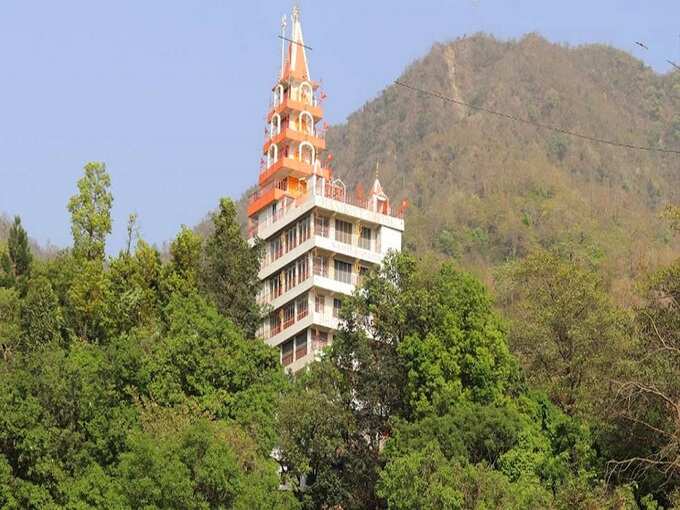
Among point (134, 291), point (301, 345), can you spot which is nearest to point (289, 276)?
point (301, 345)

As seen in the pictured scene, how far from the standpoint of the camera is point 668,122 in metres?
145

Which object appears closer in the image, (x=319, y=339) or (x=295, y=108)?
(x=319, y=339)

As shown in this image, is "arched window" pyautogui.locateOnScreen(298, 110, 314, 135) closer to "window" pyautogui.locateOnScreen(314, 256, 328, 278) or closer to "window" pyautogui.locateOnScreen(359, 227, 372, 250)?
"window" pyautogui.locateOnScreen(359, 227, 372, 250)

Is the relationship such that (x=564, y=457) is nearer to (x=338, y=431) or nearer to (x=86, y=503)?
(x=338, y=431)

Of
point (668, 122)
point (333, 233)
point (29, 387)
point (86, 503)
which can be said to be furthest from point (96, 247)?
point (668, 122)

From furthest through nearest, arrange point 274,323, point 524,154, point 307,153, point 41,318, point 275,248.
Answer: point 524,154 → point 307,153 → point 275,248 → point 274,323 → point 41,318

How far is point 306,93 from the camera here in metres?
56.2

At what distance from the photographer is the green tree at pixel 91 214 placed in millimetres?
51594

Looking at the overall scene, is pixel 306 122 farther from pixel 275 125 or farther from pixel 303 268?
pixel 303 268

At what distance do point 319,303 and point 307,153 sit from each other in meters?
7.57

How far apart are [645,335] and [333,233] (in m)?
15.6

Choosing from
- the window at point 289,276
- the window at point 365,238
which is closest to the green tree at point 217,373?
the window at point 289,276

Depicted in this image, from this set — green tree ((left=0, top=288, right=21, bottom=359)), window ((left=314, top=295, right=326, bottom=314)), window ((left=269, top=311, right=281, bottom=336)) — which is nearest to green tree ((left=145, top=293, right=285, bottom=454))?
green tree ((left=0, top=288, right=21, bottom=359))

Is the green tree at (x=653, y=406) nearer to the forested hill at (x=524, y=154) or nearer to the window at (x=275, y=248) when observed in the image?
the window at (x=275, y=248)
